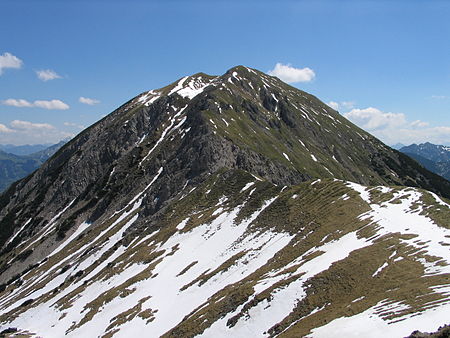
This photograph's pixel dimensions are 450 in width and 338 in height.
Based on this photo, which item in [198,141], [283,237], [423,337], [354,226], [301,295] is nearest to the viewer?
[423,337]

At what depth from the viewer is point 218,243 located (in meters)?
61.1

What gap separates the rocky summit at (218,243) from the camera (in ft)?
92.8

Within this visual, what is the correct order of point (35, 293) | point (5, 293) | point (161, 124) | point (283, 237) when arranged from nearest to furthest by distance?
1. point (283, 237)
2. point (35, 293)
3. point (5, 293)
4. point (161, 124)

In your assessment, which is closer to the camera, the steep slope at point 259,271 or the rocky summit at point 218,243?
the steep slope at point 259,271

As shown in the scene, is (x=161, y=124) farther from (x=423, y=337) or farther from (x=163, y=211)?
(x=423, y=337)

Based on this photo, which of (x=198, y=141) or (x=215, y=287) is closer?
(x=215, y=287)

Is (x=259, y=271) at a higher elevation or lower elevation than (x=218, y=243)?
lower

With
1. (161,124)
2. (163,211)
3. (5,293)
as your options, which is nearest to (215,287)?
(163,211)

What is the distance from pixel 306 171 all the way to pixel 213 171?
5182 cm

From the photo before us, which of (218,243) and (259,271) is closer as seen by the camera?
(259,271)

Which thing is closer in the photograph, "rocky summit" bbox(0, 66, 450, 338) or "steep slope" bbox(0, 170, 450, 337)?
"steep slope" bbox(0, 170, 450, 337)

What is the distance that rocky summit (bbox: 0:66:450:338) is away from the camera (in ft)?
92.8

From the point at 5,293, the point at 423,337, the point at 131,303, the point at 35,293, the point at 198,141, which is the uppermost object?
the point at 198,141

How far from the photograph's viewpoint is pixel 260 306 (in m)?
31.2
